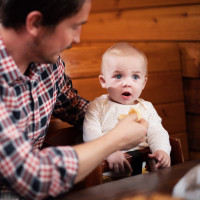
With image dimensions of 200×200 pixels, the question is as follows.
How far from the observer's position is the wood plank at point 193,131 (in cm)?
276

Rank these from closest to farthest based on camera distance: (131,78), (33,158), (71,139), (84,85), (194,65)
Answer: (33,158), (131,78), (71,139), (84,85), (194,65)

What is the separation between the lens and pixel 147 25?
290 cm

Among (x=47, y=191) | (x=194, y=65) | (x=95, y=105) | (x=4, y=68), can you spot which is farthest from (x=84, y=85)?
(x=47, y=191)

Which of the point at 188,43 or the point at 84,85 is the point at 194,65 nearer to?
the point at 188,43

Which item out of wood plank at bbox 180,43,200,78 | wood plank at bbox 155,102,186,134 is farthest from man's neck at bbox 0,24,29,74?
wood plank at bbox 180,43,200,78

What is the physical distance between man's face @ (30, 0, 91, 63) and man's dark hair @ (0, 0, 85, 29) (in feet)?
0.07

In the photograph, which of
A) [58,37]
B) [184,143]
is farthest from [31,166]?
[184,143]

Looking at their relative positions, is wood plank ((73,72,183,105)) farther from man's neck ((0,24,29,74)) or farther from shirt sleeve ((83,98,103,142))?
man's neck ((0,24,29,74))

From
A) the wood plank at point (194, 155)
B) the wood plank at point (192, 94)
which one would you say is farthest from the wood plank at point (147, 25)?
the wood plank at point (194, 155)

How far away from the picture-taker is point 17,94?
1.25 meters

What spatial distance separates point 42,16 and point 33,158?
0.43 m

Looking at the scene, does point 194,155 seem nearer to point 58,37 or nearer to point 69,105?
point 69,105

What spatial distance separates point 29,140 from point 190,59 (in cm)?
182

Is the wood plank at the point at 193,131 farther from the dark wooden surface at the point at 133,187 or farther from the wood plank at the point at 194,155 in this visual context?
the dark wooden surface at the point at 133,187
